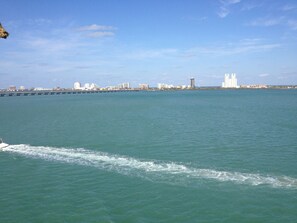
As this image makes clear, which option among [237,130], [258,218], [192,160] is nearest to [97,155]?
[192,160]

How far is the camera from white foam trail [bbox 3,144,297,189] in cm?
2748

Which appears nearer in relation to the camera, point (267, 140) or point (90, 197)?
point (90, 197)

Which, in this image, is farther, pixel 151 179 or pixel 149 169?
pixel 149 169

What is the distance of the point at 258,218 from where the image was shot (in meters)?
21.1

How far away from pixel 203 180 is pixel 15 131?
146 ft

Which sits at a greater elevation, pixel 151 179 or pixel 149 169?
pixel 149 169

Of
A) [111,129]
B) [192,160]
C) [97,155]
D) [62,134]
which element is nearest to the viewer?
[192,160]

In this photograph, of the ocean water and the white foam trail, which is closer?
the ocean water

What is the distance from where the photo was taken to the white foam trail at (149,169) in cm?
2748

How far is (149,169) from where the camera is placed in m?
31.0

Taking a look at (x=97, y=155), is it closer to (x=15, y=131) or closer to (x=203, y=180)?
(x=203, y=180)

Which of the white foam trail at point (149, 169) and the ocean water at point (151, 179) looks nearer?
the ocean water at point (151, 179)

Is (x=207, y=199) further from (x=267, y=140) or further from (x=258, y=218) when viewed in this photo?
(x=267, y=140)

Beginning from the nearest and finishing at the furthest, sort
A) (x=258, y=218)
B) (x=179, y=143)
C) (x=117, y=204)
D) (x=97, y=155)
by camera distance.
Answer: (x=258, y=218), (x=117, y=204), (x=97, y=155), (x=179, y=143)
